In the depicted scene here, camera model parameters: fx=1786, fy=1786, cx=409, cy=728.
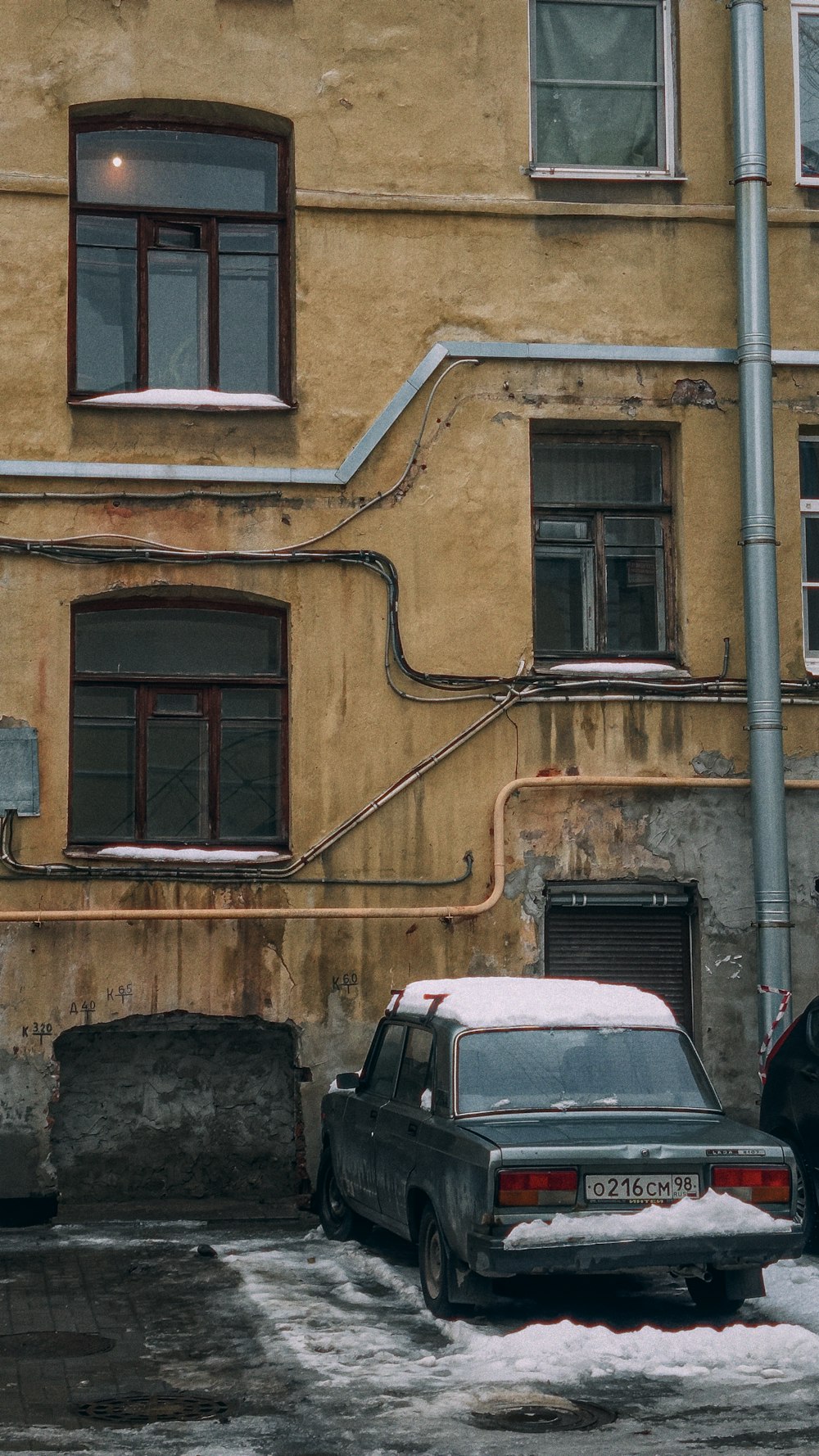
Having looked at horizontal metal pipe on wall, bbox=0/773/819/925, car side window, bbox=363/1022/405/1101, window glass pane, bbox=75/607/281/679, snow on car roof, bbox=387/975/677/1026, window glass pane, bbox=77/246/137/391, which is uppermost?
window glass pane, bbox=77/246/137/391

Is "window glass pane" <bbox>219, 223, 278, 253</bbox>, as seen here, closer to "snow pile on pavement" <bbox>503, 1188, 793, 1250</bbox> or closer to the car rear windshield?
the car rear windshield

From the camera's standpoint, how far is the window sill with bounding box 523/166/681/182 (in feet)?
46.6

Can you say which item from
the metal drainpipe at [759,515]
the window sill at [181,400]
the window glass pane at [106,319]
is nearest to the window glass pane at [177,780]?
the window sill at [181,400]

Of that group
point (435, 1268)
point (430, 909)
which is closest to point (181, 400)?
point (430, 909)

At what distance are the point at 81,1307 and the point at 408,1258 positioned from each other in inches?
76.0

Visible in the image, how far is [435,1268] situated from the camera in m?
8.69

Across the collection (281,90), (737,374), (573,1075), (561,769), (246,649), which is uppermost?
(281,90)

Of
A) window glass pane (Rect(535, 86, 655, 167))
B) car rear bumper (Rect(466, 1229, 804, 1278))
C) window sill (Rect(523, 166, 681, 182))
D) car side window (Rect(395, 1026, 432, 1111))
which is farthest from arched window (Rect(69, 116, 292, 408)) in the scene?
car rear bumper (Rect(466, 1229, 804, 1278))

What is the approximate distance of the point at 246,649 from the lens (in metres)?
13.8

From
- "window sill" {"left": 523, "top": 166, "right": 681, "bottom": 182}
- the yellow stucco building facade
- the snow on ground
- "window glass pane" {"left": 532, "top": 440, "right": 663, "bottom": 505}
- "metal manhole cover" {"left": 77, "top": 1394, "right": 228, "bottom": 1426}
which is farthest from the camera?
"window glass pane" {"left": 532, "top": 440, "right": 663, "bottom": 505}

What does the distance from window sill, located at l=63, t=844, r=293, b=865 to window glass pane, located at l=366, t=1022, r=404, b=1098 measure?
9.79 feet

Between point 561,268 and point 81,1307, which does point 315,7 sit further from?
point 81,1307

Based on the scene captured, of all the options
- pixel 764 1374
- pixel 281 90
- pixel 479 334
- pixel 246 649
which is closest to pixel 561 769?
pixel 246 649

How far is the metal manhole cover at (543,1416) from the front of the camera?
6719 millimetres
